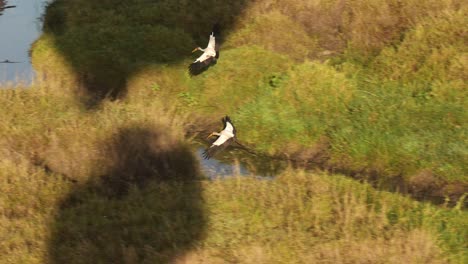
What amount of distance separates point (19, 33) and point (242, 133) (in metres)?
10.1

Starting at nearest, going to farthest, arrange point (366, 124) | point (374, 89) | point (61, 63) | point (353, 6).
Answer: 1. point (366, 124)
2. point (374, 89)
3. point (61, 63)
4. point (353, 6)

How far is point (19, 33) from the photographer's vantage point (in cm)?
1855

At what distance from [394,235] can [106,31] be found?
9.77 meters

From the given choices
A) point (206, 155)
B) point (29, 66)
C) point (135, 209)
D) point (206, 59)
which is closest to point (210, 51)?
point (206, 59)

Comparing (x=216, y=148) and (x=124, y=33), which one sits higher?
(x=124, y=33)

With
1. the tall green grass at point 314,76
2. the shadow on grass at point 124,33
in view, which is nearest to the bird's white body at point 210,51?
the tall green grass at point 314,76

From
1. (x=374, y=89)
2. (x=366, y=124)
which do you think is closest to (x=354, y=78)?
(x=374, y=89)

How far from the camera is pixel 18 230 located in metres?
6.71

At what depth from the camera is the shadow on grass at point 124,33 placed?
13281 mm

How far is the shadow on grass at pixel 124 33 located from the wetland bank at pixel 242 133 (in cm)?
5

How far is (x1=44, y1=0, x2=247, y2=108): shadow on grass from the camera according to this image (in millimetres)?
13281

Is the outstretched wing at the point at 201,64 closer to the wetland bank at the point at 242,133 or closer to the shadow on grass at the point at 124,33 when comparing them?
the wetland bank at the point at 242,133

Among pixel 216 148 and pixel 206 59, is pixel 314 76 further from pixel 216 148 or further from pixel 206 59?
pixel 216 148

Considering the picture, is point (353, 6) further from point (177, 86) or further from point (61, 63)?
point (61, 63)
